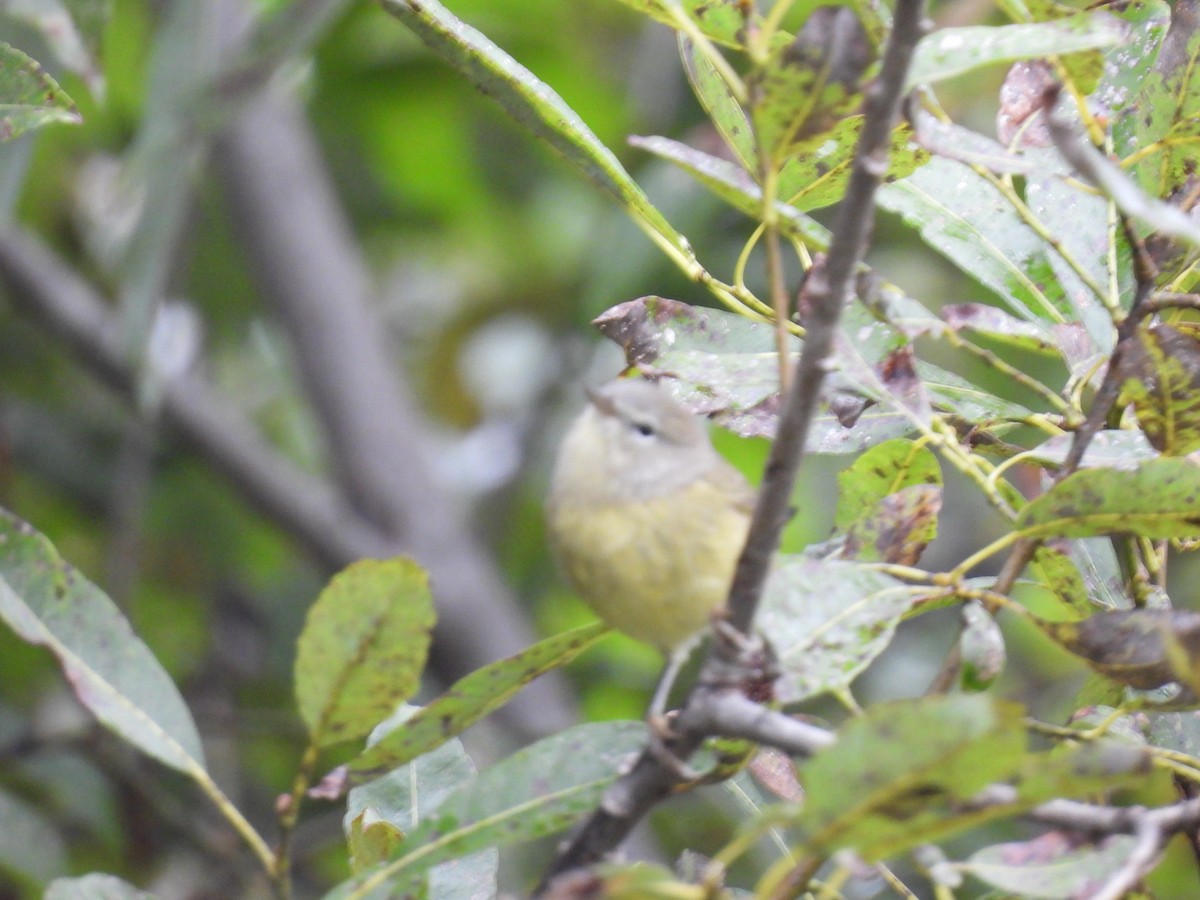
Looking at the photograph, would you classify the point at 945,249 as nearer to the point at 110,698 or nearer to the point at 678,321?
the point at 678,321

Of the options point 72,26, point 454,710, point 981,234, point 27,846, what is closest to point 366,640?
point 454,710

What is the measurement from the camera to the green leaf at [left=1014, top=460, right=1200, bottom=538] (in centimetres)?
124

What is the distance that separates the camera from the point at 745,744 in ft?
4.43

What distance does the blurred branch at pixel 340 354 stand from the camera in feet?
13.3

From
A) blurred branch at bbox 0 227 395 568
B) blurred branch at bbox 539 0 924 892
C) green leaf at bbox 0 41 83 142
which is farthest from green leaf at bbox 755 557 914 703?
blurred branch at bbox 0 227 395 568

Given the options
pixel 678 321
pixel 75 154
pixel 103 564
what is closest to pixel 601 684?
pixel 103 564

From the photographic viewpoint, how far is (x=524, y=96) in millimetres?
1436

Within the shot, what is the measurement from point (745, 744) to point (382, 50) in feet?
11.0

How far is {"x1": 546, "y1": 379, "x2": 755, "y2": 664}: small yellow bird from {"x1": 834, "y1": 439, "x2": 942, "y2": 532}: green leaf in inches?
6.3

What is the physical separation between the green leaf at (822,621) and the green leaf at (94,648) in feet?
1.87

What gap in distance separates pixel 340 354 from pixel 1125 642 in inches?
122

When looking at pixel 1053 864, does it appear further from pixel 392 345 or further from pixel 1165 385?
pixel 392 345

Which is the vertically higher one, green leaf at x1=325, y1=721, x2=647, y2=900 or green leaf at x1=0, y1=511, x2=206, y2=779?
green leaf at x1=0, y1=511, x2=206, y2=779

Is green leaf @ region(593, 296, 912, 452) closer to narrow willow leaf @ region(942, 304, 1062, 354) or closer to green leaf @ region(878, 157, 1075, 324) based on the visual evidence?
narrow willow leaf @ region(942, 304, 1062, 354)
